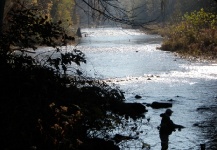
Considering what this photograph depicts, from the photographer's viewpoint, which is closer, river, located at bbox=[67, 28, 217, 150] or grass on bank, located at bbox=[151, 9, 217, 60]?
river, located at bbox=[67, 28, 217, 150]

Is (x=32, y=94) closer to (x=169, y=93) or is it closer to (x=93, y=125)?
(x=93, y=125)

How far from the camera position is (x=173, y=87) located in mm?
18953

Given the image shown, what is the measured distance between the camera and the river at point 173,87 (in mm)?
10492

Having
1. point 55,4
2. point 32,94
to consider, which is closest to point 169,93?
point 32,94

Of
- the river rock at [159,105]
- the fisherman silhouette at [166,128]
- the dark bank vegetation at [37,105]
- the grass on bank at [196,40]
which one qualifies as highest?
the grass on bank at [196,40]

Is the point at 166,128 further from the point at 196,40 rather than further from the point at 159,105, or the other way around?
the point at 196,40

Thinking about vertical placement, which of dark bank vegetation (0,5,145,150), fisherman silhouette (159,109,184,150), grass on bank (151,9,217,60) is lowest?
fisherman silhouette (159,109,184,150)

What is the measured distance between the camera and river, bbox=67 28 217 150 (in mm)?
10492

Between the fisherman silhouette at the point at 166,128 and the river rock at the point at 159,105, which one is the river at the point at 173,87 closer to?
the fisherman silhouette at the point at 166,128

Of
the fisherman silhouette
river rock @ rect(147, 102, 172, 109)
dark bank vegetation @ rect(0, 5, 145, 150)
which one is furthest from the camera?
river rock @ rect(147, 102, 172, 109)

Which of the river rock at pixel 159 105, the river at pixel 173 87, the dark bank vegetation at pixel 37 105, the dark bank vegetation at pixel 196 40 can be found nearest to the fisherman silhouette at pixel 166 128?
the river at pixel 173 87

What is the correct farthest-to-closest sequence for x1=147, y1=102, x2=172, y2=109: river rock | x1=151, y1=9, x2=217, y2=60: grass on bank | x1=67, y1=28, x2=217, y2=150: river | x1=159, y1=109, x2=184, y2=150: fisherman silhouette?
x1=151, y1=9, x2=217, y2=60: grass on bank, x1=147, y1=102, x2=172, y2=109: river rock, x1=67, y1=28, x2=217, y2=150: river, x1=159, y1=109, x2=184, y2=150: fisherman silhouette

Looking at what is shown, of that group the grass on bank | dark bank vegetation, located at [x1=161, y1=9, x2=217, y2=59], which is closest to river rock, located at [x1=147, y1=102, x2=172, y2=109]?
the grass on bank

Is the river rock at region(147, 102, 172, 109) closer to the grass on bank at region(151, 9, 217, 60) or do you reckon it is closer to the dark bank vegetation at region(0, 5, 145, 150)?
the dark bank vegetation at region(0, 5, 145, 150)
